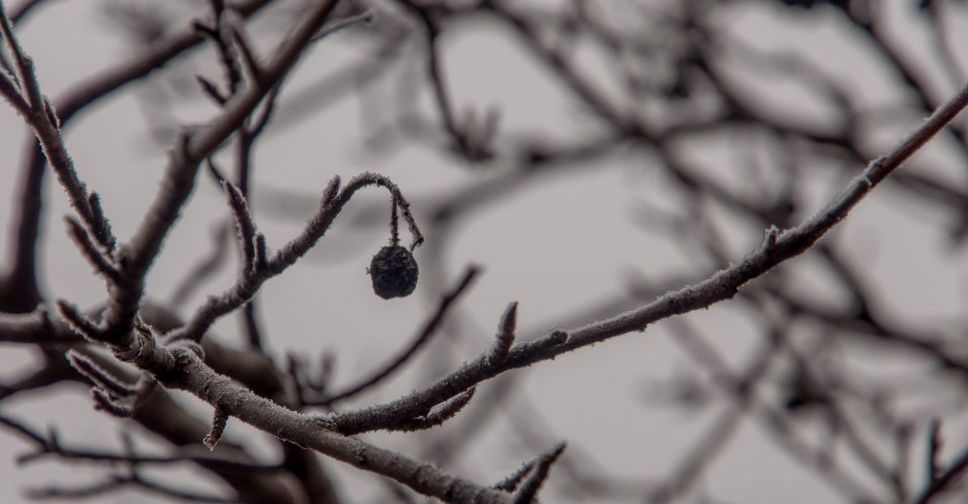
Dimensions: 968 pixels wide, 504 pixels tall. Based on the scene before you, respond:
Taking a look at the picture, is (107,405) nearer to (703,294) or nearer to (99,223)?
(99,223)

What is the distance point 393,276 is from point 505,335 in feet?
1.20

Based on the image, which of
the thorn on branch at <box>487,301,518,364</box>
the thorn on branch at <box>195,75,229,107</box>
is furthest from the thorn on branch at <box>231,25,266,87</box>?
the thorn on branch at <box>195,75,229,107</box>

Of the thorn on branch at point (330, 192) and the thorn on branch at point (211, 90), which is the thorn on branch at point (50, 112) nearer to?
the thorn on branch at point (330, 192)

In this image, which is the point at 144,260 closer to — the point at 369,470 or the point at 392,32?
the point at 369,470

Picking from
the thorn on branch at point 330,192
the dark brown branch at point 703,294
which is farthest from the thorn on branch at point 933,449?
the thorn on branch at point 330,192

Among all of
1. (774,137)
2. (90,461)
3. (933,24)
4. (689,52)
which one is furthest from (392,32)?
(90,461)

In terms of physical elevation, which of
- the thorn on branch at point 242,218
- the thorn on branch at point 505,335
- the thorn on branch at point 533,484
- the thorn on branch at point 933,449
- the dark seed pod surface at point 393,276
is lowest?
the thorn on branch at point 933,449

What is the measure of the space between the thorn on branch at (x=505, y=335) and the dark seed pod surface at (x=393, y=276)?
328 mm

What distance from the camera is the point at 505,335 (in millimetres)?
905

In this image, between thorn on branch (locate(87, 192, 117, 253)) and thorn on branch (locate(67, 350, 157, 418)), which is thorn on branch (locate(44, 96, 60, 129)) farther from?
thorn on branch (locate(67, 350, 157, 418))

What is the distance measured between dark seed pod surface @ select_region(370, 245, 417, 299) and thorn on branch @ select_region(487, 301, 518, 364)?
33 cm

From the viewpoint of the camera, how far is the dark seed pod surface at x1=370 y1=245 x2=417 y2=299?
1235 mm

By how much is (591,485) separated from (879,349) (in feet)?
4.62

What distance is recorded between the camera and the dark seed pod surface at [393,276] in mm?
1235
